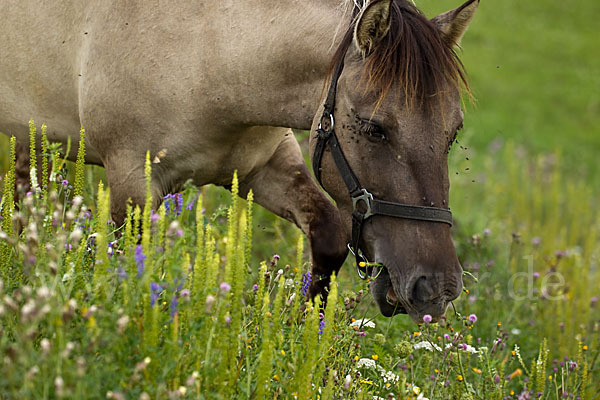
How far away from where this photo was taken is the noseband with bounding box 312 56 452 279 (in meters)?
2.64

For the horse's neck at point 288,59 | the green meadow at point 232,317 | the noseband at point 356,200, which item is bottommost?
the green meadow at point 232,317

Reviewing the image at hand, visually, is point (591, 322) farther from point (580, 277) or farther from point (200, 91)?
point (200, 91)

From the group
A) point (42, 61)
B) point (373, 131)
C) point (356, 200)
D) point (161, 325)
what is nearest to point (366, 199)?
point (356, 200)

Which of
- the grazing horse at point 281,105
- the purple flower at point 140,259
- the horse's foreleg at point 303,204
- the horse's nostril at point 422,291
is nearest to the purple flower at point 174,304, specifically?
the purple flower at point 140,259

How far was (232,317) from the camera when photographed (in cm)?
206

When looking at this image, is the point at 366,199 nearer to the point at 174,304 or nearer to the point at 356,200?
the point at 356,200

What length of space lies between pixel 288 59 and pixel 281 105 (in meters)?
0.20

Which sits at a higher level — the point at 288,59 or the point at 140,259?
the point at 288,59

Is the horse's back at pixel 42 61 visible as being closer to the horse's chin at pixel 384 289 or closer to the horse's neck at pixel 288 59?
the horse's neck at pixel 288 59

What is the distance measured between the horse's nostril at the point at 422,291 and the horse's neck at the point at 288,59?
87 cm

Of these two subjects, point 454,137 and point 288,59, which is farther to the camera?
point 288,59

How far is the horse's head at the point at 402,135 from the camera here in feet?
8.61

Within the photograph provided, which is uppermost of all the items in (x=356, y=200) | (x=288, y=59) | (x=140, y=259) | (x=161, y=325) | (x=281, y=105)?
(x=288, y=59)

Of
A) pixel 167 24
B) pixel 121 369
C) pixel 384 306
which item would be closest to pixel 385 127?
pixel 384 306
